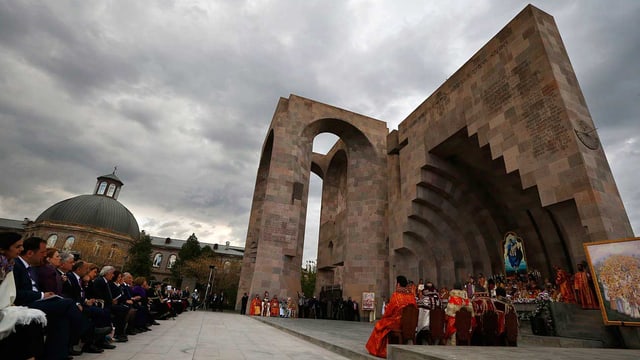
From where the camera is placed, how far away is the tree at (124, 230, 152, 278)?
1794 inches

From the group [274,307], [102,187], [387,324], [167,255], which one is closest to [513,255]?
[274,307]

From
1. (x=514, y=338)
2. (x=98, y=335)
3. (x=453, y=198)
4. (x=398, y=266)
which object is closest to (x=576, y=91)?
(x=453, y=198)

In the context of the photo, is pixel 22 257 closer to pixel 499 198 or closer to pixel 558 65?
pixel 558 65

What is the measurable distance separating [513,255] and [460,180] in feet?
15.2

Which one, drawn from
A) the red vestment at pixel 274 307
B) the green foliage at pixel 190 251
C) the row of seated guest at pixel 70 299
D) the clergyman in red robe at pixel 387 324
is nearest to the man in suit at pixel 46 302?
the row of seated guest at pixel 70 299

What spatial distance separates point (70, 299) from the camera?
3666 millimetres

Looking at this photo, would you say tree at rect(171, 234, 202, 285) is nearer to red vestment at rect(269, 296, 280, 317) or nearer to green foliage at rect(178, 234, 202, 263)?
green foliage at rect(178, 234, 202, 263)

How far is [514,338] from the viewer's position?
639cm

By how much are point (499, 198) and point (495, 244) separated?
2.56 metres

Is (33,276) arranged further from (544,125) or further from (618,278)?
(544,125)

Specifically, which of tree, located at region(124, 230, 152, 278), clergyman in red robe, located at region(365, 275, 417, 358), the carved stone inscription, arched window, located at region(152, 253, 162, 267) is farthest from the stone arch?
arched window, located at region(152, 253, 162, 267)

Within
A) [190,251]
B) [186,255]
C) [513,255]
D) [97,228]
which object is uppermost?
[97,228]

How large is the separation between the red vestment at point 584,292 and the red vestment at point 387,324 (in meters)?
6.89

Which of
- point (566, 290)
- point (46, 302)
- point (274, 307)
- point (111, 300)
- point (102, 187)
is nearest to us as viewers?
point (46, 302)
